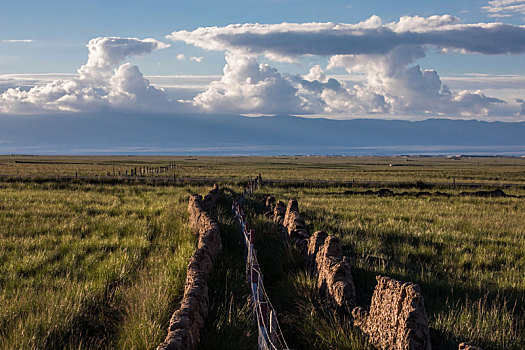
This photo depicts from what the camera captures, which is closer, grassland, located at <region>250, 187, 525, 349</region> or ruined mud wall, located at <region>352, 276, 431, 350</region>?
ruined mud wall, located at <region>352, 276, 431, 350</region>

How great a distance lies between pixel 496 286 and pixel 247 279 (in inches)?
171

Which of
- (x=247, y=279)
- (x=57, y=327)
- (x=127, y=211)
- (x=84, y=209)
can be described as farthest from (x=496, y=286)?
(x=84, y=209)

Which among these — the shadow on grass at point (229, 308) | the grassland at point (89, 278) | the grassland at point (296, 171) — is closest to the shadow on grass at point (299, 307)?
the shadow on grass at point (229, 308)

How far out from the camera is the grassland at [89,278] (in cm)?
571

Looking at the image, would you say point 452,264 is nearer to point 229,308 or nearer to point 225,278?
point 225,278

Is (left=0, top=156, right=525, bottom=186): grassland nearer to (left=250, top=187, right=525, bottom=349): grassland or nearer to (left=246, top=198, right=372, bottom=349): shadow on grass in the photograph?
(left=250, top=187, right=525, bottom=349): grassland

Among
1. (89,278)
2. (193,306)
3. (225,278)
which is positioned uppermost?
(193,306)

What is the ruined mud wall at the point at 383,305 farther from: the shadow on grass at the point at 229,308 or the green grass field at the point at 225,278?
the shadow on grass at the point at 229,308

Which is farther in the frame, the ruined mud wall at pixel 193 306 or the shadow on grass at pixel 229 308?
the shadow on grass at pixel 229 308

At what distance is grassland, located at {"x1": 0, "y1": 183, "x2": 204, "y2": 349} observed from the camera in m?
5.71

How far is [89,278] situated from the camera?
8609 millimetres

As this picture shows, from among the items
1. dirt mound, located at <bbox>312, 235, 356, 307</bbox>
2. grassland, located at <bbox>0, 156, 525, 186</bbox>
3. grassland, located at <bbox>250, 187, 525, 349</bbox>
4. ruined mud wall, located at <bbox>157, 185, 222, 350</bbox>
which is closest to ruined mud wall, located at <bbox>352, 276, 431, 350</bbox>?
grassland, located at <bbox>250, 187, 525, 349</bbox>

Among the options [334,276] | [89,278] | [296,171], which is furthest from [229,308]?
[296,171]

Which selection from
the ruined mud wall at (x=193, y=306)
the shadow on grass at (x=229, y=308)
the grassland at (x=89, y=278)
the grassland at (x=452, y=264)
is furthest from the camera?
the grassland at (x=452, y=264)
